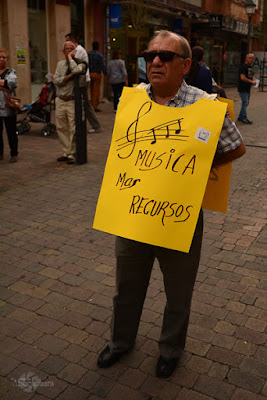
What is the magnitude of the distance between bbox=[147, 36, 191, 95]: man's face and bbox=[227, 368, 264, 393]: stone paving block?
1767 mm

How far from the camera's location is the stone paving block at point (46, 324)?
3.40 meters

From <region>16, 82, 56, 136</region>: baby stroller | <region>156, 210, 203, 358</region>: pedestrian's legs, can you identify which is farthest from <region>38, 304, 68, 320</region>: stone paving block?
<region>16, 82, 56, 136</region>: baby stroller

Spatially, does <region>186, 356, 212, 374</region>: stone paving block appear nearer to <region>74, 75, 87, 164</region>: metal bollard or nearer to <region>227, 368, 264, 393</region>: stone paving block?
<region>227, 368, 264, 393</region>: stone paving block

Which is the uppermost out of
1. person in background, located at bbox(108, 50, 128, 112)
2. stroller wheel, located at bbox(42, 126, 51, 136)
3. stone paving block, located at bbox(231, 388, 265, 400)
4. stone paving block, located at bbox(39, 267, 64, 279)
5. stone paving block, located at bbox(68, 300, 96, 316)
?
person in background, located at bbox(108, 50, 128, 112)

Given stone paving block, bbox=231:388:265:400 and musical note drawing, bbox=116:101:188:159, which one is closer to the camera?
musical note drawing, bbox=116:101:188:159

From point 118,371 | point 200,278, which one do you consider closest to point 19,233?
point 200,278

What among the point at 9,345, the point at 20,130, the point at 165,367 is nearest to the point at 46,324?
the point at 9,345

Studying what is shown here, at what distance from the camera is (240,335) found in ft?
11.0

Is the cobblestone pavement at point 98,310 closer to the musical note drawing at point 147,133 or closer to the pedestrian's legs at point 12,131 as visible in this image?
the musical note drawing at point 147,133

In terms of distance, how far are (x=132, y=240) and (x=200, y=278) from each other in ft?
5.42

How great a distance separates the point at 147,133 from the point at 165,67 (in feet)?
1.17

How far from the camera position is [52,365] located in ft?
9.88

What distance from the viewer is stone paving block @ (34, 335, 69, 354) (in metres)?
3.17

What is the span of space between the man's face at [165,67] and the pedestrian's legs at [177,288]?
2.59 feet
